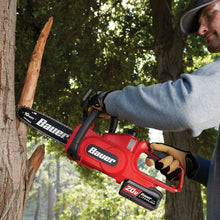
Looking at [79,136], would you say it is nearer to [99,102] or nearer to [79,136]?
[79,136]

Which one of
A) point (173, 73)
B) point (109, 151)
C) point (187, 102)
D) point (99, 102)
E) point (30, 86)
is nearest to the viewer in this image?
point (187, 102)

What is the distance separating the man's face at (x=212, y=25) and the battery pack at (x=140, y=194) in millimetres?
1193

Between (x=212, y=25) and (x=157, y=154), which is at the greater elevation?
(x=212, y=25)

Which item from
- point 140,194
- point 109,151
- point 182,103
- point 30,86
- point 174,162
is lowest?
point 140,194

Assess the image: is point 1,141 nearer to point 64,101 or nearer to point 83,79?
point 83,79

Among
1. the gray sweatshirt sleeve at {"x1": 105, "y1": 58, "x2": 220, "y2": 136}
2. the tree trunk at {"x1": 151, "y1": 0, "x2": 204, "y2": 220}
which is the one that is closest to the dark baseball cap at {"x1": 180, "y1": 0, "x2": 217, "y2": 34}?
the gray sweatshirt sleeve at {"x1": 105, "y1": 58, "x2": 220, "y2": 136}

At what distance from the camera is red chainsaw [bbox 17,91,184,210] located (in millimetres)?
1901

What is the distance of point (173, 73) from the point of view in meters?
4.93

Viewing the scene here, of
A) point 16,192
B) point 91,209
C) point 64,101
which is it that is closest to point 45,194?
point 91,209

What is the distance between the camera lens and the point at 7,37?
1906mm

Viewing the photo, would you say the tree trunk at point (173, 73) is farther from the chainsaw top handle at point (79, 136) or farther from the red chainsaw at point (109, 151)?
the chainsaw top handle at point (79, 136)

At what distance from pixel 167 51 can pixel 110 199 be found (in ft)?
17.0

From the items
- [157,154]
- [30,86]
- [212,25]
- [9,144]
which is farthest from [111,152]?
[212,25]

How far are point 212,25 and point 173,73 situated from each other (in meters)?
3.54
